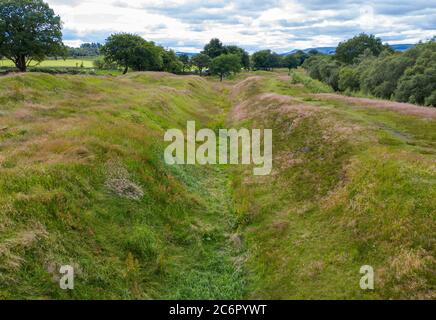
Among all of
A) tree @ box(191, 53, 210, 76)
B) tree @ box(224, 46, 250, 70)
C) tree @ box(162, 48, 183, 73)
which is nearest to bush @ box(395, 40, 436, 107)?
tree @ box(162, 48, 183, 73)

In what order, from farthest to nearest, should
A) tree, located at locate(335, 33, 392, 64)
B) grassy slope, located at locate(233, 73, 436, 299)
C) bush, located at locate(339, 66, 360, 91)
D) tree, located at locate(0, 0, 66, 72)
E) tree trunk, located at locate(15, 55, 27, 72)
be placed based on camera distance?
1. tree, located at locate(335, 33, 392, 64)
2. bush, located at locate(339, 66, 360, 91)
3. tree trunk, located at locate(15, 55, 27, 72)
4. tree, located at locate(0, 0, 66, 72)
5. grassy slope, located at locate(233, 73, 436, 299)

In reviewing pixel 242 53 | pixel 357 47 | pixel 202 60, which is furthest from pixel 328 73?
pixel 242 53

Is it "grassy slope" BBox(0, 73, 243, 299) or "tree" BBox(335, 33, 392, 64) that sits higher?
"tree" BBox(335, 33, 392, 64)

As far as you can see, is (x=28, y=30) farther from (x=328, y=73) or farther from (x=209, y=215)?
(x=328, y=73)

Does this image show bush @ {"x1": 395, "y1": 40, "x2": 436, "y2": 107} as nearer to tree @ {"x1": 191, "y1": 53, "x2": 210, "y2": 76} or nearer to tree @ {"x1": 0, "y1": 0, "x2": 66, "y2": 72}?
tree @ {"x1": 0, "y1": 0, "x2": 66, "y2": 72}

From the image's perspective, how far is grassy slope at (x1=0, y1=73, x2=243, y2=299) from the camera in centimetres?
1138

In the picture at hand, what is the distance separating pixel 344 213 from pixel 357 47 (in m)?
119

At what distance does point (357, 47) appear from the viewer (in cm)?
11831

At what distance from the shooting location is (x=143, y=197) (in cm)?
1795

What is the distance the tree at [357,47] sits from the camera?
4641 inches

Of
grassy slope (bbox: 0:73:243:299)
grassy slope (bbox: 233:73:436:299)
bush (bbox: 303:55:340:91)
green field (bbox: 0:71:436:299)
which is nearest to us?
grassy slope (bbox: 0:73:243:299)

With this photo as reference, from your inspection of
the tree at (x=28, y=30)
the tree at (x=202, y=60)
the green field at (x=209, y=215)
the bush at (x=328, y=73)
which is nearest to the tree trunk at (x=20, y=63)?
the tree at (x=28, y=30)

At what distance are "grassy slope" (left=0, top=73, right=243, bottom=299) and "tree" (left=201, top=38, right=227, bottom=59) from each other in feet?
546

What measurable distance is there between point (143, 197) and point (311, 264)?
9.31 meters
